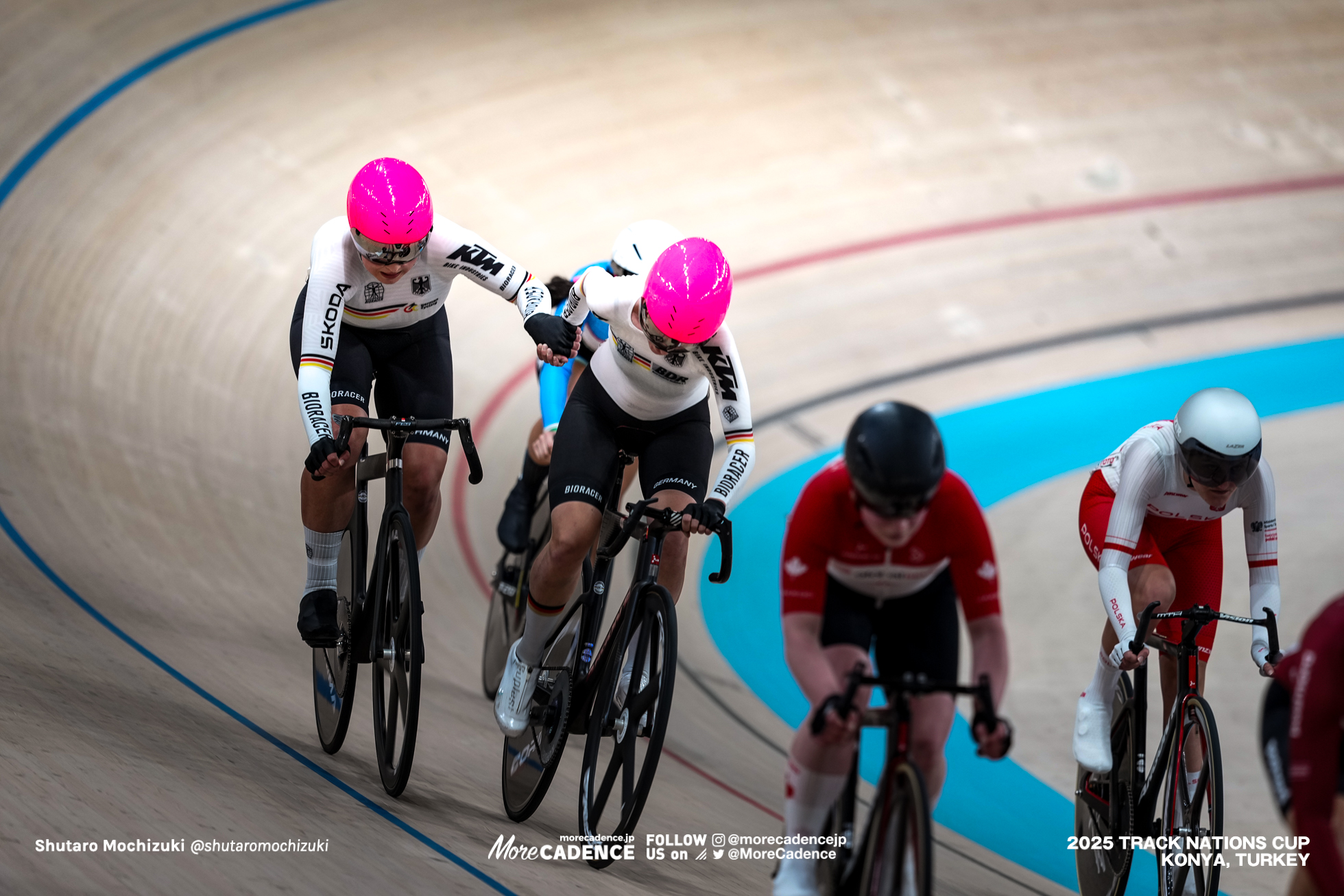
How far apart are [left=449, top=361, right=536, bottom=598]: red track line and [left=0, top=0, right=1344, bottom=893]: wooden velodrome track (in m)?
0.04

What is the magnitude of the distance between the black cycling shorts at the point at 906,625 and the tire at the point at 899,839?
1.01 feet

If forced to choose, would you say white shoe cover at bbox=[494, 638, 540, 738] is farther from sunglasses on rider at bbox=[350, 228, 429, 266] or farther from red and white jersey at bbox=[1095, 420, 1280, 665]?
red and white jersey at bbox=[1095, 420, 1280, 665]

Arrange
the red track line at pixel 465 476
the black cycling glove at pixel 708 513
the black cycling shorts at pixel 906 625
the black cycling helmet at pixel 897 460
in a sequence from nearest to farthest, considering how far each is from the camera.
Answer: the black cycling helmet at pixel 897 460 → the black cycling shorts at pixel 906 625 → the black cycling glove at pixel 708 513 → the red track line at pixel 465 476

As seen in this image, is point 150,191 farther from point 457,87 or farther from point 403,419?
point 403,419

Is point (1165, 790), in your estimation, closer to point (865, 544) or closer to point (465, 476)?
point (865, 544)

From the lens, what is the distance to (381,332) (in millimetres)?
3441

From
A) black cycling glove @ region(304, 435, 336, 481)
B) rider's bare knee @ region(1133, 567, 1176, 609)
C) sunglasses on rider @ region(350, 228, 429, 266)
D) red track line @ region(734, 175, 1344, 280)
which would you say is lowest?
black cycling glove @ region(304, 435, 336, 481)

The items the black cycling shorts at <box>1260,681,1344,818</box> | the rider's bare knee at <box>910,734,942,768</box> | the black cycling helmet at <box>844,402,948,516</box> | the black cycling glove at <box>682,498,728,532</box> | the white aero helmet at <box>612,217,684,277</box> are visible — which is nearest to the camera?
the black cycling shorts at <box>1260,681,1344,818</box>

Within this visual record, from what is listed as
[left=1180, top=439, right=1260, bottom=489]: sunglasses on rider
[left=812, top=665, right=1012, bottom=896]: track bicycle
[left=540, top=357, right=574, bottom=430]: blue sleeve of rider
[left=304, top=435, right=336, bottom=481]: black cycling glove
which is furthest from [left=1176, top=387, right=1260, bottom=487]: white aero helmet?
[left=304, top=435, right=336, bottom=481]: black cycling glove

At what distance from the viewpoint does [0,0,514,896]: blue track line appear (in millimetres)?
2945

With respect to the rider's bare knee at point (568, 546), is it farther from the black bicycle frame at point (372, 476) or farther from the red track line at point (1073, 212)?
the red track line at point (1073, 212)

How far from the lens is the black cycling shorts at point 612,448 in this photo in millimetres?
3131

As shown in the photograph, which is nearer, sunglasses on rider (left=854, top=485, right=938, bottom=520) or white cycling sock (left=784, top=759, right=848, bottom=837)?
sunglasses on rider (left=854, top=485, right=938, bottom=520)

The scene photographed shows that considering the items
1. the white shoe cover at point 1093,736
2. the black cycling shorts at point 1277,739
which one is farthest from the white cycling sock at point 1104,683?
the black cycling shorts at point 1277,739
